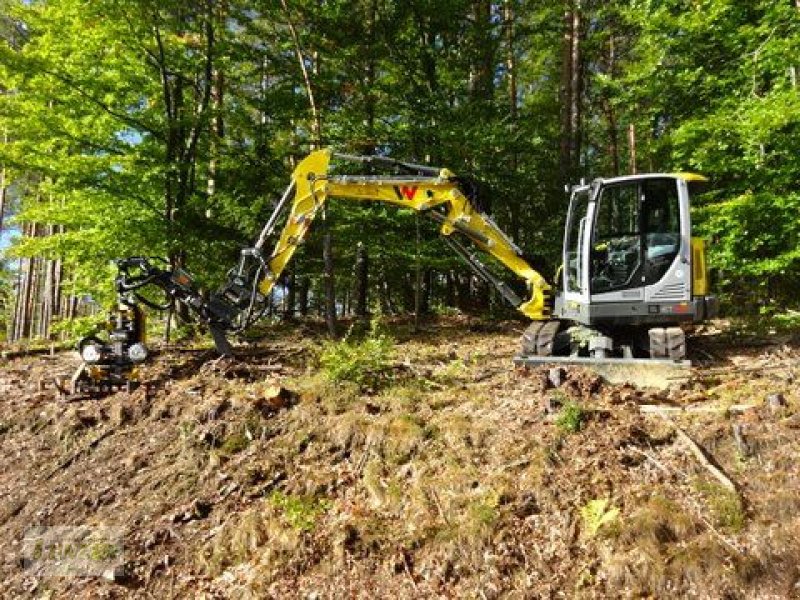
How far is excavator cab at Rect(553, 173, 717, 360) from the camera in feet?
23.4

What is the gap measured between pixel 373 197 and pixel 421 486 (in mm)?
4253

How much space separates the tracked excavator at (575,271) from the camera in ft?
23.6

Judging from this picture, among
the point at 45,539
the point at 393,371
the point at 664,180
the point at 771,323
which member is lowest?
the point at 45,539

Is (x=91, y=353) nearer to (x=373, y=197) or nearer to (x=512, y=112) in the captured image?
(x=373, y=197)

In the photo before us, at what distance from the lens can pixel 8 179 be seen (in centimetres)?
959

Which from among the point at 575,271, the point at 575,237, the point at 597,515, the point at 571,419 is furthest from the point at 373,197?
the point at 597,515

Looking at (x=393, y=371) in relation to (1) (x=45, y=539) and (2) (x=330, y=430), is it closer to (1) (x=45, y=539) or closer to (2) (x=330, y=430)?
(2) (x=330, y=430)

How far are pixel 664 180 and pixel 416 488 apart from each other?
493 centimetres

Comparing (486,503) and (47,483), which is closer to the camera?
(486,503)

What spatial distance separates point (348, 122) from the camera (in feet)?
38.1

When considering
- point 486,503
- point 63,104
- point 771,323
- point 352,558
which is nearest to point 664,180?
point 771,323

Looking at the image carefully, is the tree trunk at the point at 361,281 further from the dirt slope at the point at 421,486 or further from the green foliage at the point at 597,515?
the green foliage at the point at 597,515

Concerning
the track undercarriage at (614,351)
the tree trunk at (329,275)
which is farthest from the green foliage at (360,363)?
the tree trunk at (329,275)

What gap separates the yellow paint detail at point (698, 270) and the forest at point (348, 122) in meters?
1.81
